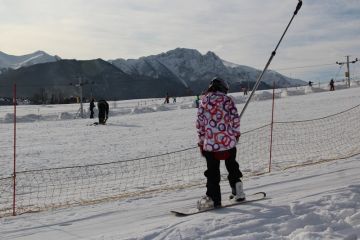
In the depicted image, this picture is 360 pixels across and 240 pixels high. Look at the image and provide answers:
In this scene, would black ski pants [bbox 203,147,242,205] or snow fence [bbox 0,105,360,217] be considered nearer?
black ski pants [bbox 203,147,242,205]

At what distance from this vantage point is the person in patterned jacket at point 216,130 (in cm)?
620

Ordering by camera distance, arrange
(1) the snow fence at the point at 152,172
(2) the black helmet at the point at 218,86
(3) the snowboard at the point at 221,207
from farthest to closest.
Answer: (1) the snow fence at the point at 152,172, (2) the black helmet at the point at 218,86, (3) the snowboard at the point at 221,207

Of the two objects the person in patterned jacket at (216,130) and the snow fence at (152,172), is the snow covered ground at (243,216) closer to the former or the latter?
the person in patterned jacket at (216,130)

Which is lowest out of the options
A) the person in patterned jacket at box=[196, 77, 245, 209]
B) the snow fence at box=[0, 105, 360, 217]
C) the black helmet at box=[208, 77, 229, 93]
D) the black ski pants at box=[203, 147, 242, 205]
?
the snow fence at box=[0, 105, 360, 217]

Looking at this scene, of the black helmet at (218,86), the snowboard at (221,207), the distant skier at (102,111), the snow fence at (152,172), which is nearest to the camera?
the snowboard at (221,207)

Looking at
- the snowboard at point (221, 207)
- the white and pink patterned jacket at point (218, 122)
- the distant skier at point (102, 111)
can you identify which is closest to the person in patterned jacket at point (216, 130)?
the white and pink patterned jacket at point (218, 122)

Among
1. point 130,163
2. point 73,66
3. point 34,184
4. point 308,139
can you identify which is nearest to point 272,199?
point 34,184

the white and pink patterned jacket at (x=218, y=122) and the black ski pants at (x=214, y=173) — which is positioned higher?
the white and pink patterned jacket at (x=218, y=122)

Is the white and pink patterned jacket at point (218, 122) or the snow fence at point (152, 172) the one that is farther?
the snow fence at point (152, 172)

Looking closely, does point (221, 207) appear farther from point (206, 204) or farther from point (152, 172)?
point (152, 172)

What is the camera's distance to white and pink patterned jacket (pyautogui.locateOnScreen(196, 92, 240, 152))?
620 centimetres

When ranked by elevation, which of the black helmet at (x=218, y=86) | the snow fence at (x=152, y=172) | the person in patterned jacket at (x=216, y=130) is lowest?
the snow fence at (x=152, y=172)

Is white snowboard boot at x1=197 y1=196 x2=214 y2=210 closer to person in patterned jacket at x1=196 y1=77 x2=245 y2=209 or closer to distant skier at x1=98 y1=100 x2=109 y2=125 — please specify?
person in patterned jacket at x1=196 y1=77 x2=245 y2=209

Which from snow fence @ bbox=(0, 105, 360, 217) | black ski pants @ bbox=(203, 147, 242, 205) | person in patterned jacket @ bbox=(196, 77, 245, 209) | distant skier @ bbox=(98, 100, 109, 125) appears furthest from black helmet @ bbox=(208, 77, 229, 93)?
distant skier @ bbox=(98, 100, 109, 125)
